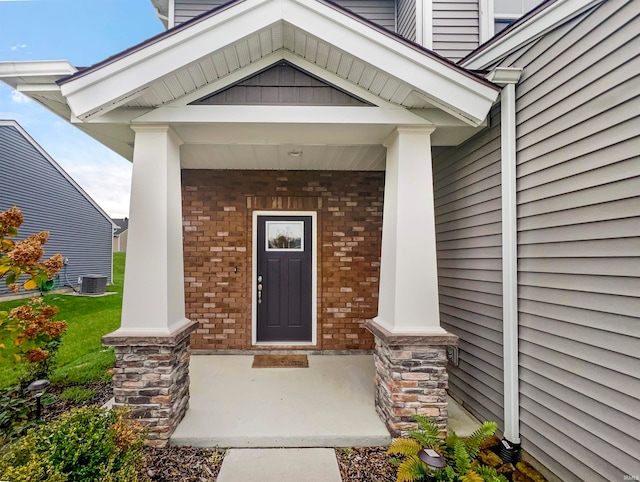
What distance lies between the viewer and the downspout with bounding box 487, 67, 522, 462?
2566 mm

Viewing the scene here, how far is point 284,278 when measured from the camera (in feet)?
15.8

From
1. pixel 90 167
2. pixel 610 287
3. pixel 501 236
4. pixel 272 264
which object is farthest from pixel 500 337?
pixel 90 167

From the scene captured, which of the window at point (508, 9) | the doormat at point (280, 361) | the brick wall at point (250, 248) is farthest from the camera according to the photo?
the brick wall at point (250, 248)

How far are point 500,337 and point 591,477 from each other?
1.03m

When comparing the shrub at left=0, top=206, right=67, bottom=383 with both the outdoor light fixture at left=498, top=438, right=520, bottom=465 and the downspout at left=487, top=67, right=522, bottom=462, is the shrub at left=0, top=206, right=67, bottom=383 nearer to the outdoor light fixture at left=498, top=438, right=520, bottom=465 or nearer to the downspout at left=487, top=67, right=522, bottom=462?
the downspout at left=487, top=67, right=522, bottom=462

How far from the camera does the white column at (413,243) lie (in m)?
2.79

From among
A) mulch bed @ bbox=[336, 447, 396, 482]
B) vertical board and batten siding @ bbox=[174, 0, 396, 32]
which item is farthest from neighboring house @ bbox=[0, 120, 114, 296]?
mulch bed @ bbox=[336, 447, 396, 482]

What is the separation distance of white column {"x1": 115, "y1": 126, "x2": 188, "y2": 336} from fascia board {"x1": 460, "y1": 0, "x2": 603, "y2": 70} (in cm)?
294

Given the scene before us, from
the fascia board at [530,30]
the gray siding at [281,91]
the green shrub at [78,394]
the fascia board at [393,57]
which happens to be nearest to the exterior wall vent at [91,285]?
the green shrub at [78,394]

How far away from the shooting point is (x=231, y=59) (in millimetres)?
2676

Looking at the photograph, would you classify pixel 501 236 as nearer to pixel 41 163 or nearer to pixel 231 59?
pixel 231 59

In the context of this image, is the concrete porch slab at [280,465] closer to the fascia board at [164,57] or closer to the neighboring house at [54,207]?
the fascia board at [164,57]

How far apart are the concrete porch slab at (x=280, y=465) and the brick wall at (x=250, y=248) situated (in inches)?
84.6

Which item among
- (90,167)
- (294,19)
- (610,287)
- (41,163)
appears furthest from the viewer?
(90,167)
